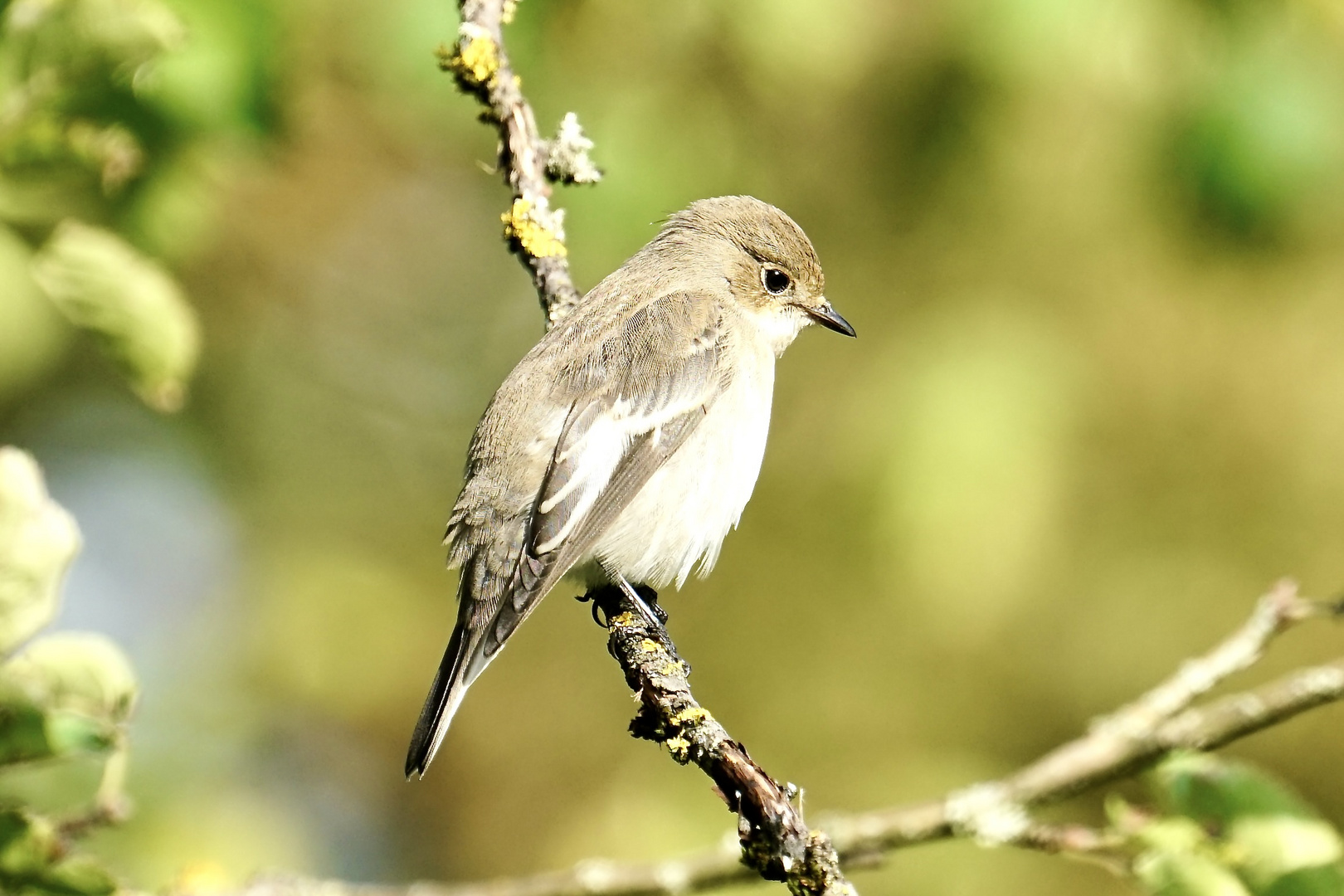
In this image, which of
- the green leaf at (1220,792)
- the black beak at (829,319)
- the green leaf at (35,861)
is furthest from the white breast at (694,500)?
the green leaf at (35,861)

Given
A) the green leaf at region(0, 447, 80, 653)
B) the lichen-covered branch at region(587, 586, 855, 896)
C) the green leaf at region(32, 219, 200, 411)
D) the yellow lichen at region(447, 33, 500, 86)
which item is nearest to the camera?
the green leaf at region(0, 447, 80, 653)

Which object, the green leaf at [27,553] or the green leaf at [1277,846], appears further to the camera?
the green leaf at [1277,846]

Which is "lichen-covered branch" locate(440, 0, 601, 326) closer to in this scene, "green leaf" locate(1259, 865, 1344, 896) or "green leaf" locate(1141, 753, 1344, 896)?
"green leaf" locate(1141, 753, 1344, 896)

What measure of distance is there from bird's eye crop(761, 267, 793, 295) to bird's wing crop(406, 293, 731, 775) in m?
0.38

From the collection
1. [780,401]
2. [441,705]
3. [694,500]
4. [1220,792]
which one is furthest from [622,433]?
[780,401]

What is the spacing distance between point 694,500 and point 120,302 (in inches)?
72.6

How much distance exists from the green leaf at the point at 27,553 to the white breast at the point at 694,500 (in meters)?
2.17

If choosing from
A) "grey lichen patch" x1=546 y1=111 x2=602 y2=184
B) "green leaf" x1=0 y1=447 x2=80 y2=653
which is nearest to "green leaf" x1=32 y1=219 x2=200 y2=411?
"green leaf" x1=0 y1=447 x2=80 y2=653

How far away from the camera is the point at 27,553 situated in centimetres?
161

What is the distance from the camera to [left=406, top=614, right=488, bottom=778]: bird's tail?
135 inches

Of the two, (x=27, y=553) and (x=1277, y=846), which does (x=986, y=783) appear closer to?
(x=1277, y=846)

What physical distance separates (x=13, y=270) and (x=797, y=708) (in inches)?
166

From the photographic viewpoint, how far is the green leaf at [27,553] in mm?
1606

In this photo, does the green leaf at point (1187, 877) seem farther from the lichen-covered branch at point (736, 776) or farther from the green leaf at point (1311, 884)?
the lichen-covered branch at point (736, 776)
